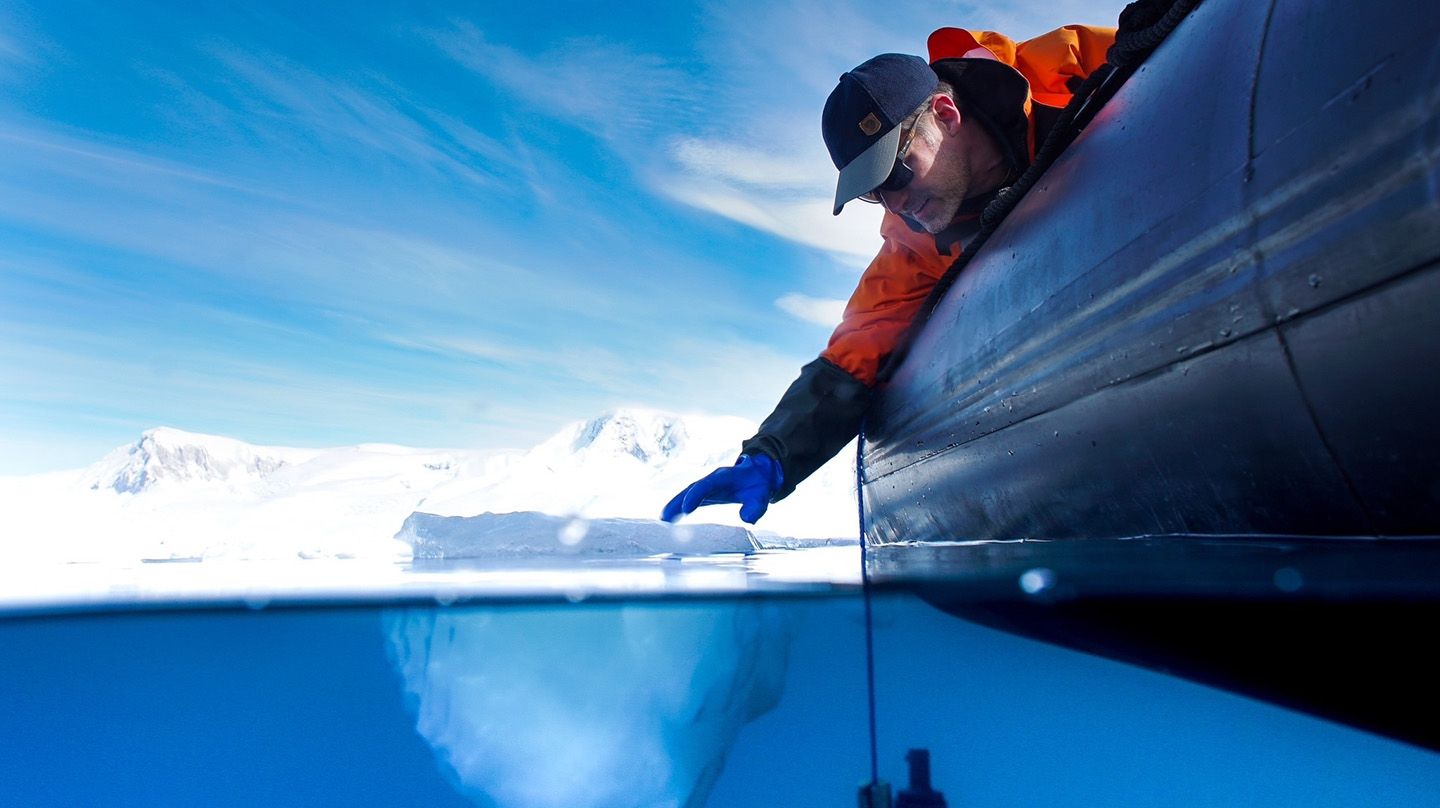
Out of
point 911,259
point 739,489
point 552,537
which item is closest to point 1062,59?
point 911,259

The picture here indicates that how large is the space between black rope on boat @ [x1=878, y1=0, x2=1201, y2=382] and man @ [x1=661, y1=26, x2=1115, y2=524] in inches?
14.8

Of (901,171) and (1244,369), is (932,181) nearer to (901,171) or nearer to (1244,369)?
(901,171)

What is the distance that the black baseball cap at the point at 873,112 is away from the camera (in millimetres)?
2732

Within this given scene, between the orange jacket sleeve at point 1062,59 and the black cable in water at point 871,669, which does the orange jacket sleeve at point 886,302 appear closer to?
the orange jacket sleeve at point 1062,59

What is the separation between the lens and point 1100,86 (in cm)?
208

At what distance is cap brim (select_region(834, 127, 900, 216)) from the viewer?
2.72 metres

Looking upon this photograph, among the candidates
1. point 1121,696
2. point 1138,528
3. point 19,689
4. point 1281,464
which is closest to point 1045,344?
point 1138,528

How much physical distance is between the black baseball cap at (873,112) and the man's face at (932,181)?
116 mm

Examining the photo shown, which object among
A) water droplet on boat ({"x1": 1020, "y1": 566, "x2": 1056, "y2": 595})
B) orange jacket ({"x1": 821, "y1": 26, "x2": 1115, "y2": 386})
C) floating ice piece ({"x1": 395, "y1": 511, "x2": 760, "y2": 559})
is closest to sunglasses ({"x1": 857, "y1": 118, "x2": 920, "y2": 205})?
orange jacket ({"x1": 821, "y1": 26, "x2": 1115, "y2": 386})

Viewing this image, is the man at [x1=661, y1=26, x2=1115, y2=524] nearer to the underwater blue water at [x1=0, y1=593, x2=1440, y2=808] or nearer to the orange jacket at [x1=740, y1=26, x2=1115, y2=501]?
the orange jacket at [x1=740, y1=26, x2=1115, y2=501]

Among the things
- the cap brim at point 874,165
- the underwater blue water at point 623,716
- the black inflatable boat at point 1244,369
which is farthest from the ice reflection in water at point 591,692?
the cap brim at point 874,165

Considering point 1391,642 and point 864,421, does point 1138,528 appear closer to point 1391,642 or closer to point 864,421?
point 1391,642

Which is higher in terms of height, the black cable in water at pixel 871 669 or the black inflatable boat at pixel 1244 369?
the black inflatable boat at pixel 1244 369

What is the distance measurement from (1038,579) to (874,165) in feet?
5.40
